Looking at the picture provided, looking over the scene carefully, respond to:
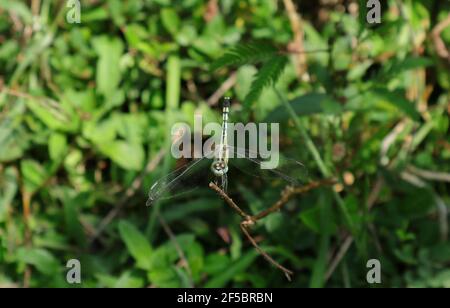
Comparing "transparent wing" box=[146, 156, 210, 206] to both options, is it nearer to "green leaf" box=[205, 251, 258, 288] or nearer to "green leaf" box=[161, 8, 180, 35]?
"green leaf" box=[205, 251, 258, 288]

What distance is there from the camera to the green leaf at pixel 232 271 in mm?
1911

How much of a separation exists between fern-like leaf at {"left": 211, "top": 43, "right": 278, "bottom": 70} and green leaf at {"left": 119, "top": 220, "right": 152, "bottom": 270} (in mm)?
643

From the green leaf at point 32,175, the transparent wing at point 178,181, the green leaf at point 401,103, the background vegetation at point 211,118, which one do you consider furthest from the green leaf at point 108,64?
the green leaf at point 401,103

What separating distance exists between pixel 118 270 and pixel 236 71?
0.88 metres

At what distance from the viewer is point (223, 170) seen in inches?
61.4

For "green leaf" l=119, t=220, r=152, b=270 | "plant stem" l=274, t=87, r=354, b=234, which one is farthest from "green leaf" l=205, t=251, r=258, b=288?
"plant stem" l=274, t=87, r=354, b=234

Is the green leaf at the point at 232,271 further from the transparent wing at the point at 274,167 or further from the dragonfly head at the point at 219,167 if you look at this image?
the dragonfly head at the point at 219,167

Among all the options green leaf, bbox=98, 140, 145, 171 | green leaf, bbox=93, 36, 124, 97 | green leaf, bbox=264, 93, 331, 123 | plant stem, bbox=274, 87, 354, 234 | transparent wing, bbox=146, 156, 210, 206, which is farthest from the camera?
green leaf, bbox=93, 36, 124, 97

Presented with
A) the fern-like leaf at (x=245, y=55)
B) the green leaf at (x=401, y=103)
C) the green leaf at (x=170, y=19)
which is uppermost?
the green leaf at (x=170, y=19)

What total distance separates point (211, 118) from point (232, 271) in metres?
0.65

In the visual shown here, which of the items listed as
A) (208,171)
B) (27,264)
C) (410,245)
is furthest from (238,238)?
(27,264)

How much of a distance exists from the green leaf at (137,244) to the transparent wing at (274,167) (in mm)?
388

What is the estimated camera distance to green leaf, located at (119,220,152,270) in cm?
194

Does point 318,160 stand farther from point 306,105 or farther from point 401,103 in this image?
point 401,103
